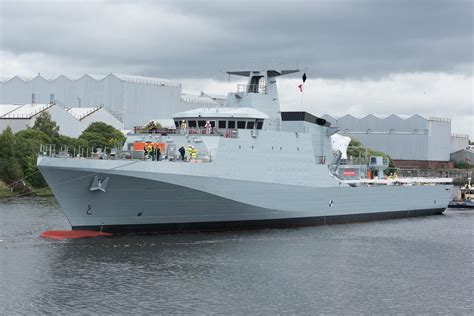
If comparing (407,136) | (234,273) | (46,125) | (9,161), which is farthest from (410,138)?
(234,273)

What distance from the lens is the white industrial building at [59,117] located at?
71.5m

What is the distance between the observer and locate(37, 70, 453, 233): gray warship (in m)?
29.5

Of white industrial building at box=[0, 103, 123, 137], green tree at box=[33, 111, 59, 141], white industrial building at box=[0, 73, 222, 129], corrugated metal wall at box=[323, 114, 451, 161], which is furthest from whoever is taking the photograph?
corrugated metal wall at box=[323, 114, 451, 161]

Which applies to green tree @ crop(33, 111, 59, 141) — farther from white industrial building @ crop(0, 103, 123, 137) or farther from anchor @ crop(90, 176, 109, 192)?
A: anchor @ crop(90, 176, 109, 192)

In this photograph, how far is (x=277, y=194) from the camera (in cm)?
3478

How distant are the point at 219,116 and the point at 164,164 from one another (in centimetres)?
541

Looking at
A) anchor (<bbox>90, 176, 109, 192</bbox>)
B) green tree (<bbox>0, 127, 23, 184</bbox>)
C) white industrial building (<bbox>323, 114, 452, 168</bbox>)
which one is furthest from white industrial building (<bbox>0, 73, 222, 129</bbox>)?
anchor (<bbox>90, 176, 109, 192</bbox>)

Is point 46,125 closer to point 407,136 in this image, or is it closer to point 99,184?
point 99,184

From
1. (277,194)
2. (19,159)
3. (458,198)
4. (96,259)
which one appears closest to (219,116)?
(277,194)

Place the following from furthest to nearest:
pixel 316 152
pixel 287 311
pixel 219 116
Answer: pixel 316 152
pixel 219 116
pixel 287 311

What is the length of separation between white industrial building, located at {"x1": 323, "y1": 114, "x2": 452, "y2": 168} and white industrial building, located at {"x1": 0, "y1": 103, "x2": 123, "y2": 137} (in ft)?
105

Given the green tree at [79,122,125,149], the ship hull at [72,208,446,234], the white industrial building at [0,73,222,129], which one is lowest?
the ship hull at [72,208,446,234]

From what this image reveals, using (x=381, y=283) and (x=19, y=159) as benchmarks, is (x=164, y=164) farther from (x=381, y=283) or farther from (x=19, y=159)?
(x=19, y=159)

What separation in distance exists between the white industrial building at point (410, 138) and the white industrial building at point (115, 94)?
22.8m
